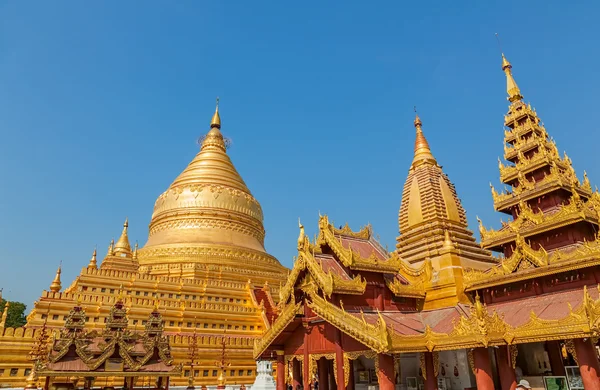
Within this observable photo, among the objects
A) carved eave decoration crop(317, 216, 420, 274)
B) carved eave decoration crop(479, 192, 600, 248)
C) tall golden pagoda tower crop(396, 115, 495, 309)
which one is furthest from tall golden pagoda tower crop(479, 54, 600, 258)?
carved eave decoration crop(317, 216, 420, 274)

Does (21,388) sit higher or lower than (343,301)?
lower

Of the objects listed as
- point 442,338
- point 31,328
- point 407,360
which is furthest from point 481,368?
point 31,328

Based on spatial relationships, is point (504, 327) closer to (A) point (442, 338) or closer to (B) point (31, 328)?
(A) point (442, 338)

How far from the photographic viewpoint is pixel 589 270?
11.1 metres

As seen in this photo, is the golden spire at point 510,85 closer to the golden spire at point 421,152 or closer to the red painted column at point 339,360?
the golden spire at point 421,152

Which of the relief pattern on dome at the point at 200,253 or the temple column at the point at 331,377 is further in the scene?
the relief pattern on dome at the point at 200,253

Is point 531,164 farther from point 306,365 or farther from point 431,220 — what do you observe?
point 306,365

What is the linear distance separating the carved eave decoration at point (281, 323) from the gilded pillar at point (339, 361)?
5.80 feet

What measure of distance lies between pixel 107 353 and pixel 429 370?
1040 cm

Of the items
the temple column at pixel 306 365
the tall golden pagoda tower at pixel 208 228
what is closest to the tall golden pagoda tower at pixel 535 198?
the temple column at pixel 306 365

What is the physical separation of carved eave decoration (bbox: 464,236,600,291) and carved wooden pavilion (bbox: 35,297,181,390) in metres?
10.8

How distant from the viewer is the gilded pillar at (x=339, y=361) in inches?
484

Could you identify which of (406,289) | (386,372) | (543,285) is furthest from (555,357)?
(386,372)

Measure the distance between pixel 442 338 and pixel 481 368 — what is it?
1183 mm
